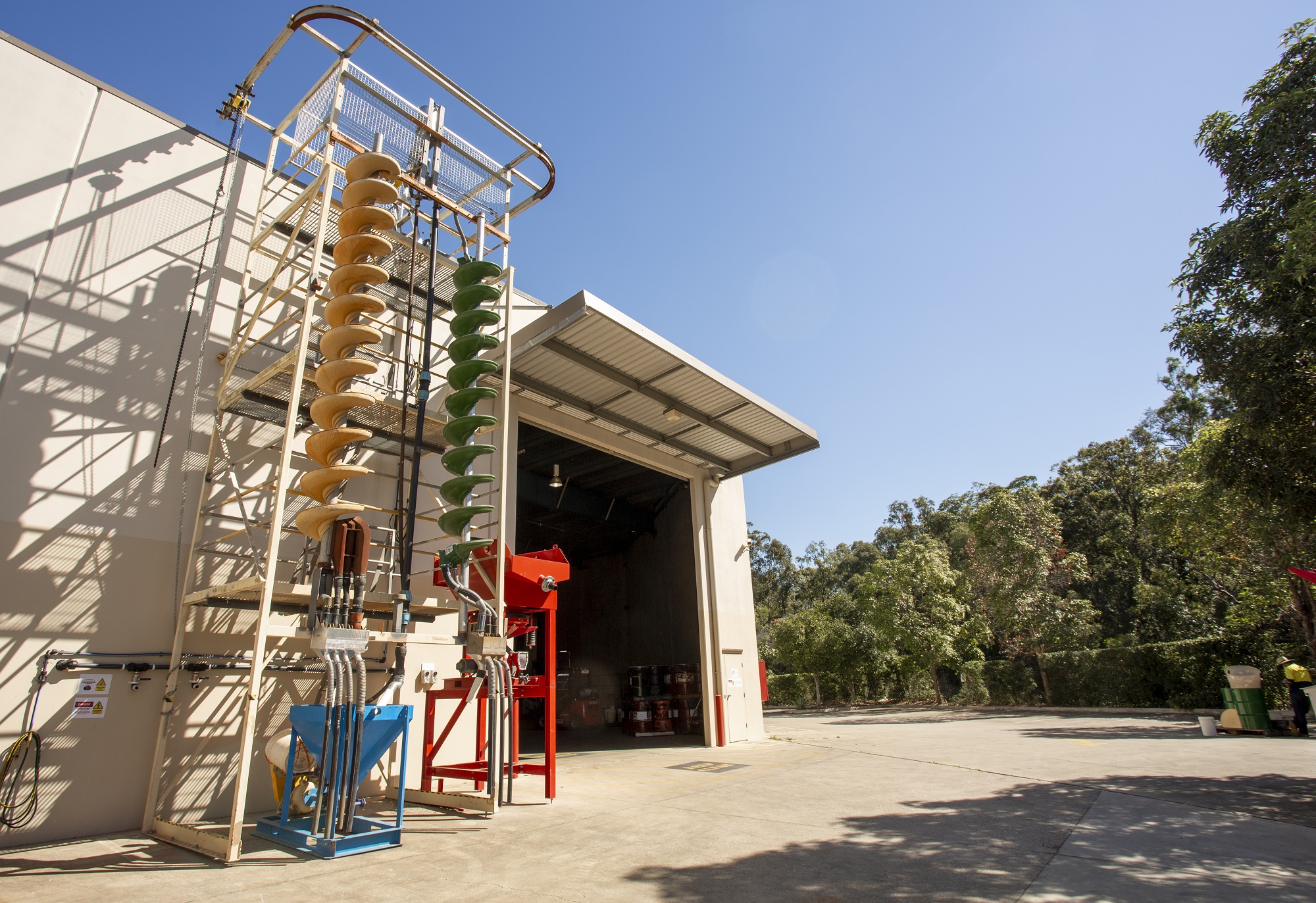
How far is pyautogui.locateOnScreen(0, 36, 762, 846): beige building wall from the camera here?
20.4 ft

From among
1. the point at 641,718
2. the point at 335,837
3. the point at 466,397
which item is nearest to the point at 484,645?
the point at 335,837

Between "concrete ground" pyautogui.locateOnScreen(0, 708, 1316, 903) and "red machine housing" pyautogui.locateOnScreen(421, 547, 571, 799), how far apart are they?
48cm

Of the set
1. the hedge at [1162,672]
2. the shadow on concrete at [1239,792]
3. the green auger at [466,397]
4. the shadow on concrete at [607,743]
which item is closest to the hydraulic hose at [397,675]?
the green auger at [466,397]

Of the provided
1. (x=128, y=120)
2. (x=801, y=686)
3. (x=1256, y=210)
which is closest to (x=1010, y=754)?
(x=1256, y=210)

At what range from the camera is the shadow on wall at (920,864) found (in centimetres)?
425

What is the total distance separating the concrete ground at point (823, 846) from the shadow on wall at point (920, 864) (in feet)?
0.07

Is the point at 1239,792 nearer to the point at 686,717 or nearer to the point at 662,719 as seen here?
the point at 686,717

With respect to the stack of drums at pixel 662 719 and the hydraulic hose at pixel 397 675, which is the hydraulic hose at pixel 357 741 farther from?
the stack of drums at pixel 662 719

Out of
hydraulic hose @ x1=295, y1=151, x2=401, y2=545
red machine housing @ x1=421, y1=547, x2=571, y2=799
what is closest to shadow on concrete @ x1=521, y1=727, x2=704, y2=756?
red machine housing @ x1=421, y1=547, x2=571, y2=799

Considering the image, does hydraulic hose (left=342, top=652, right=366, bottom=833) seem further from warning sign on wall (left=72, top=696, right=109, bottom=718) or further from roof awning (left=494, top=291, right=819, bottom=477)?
roof awning (left=494, top=291, right=819, bottom=477)

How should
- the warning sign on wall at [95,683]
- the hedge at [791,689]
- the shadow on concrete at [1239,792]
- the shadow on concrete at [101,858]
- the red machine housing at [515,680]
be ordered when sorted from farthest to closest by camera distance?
the hedge at [791,689], the red machine housing at [515,680], the shadow on concrete at [1239,792], the warning sign on wall at [95,683], the shadow on concrete at [101,858]

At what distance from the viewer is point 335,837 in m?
5.17

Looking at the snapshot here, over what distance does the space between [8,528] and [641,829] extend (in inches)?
259

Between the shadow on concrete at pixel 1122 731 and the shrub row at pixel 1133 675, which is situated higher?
the shrub row at pixel 1133 675
